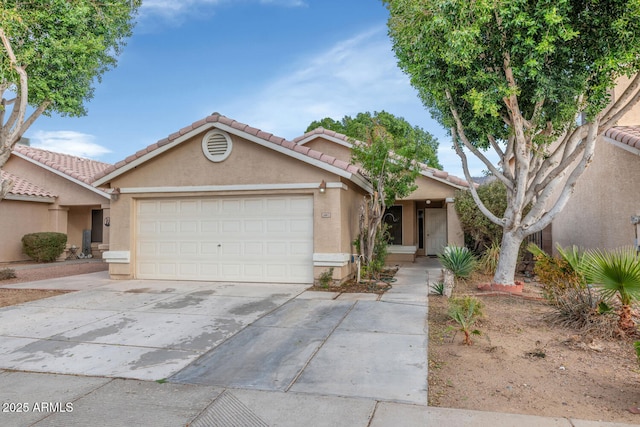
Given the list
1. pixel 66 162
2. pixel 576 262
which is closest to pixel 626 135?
pixel 576 262

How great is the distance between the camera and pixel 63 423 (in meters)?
3.52

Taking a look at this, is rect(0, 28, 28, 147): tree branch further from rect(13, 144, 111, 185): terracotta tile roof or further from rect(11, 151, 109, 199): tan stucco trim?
rect(11, 151, 109, 199): tan stucco trim

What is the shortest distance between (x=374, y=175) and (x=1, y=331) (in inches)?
337

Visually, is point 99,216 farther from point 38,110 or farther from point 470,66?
point 470,66

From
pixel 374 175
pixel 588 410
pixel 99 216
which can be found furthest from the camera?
pixel 99 216

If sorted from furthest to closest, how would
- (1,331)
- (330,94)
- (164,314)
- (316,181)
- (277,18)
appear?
(330,94) → (277,18) → (316,181) → (164,314) → (1,331)

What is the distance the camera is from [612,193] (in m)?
11.7

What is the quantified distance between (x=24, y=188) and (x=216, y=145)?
12538 mm

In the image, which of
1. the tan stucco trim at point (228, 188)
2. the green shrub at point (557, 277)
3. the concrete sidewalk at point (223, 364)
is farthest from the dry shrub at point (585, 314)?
the tan stucco trim at point (228, 188)

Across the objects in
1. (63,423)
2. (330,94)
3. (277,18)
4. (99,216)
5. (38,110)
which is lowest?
(63,423)

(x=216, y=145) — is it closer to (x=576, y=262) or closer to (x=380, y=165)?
(x=380, y=165)

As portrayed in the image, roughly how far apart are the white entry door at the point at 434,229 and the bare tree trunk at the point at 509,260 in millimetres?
9214

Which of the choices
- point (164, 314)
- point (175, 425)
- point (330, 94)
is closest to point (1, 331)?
point (164, 314)

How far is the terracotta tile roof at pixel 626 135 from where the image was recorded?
10.1 metres
